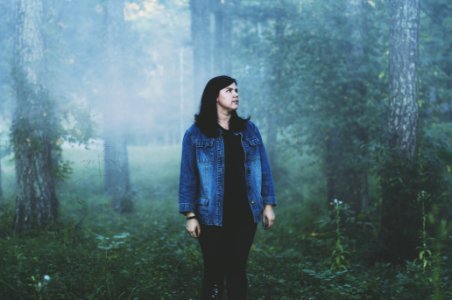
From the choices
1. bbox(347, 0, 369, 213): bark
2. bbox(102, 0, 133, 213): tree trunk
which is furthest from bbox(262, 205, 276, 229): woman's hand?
bbox(102, 0, 133, 213): tree trunk

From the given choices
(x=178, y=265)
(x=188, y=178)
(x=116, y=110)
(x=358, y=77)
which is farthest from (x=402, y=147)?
(x=116, y=110)

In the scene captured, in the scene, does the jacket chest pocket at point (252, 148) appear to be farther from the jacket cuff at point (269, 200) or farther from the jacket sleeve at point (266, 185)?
the jacket cuff at point (269, 200)

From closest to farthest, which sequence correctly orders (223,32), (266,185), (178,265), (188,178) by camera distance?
(188,178), (266,185), (178,265), (223,32)

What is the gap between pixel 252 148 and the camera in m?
4.12

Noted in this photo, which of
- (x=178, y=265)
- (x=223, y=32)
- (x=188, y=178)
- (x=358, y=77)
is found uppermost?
(x=223, y=32)

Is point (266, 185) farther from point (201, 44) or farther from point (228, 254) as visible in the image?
point (201, 44)

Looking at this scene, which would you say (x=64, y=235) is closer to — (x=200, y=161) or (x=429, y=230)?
(x=200, y=161)

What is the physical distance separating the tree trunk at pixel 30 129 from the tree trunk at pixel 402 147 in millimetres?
6288

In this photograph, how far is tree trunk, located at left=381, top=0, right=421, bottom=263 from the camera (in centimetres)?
670

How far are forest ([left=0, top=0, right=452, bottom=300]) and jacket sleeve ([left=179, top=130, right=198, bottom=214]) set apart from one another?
4.30ft

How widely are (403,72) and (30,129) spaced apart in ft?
23.1

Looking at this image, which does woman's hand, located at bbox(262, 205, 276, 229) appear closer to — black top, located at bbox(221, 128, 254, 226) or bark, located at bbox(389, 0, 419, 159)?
black top, located at bbox(221, 128, 254, 226)

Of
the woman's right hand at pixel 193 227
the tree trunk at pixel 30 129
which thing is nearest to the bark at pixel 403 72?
the woman's right hand at pixel 193 227

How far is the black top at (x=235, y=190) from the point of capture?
392cm
